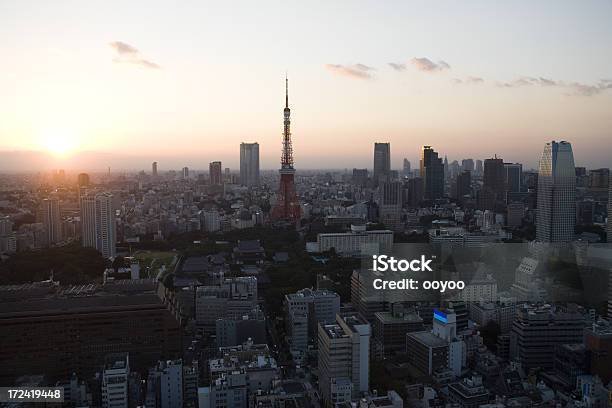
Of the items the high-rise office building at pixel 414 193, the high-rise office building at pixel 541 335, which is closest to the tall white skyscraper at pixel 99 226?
the high-rise office building at pixel 541 335

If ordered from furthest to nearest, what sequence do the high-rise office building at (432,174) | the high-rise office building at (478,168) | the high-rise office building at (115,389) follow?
the high-rise office building at (478,168), the high-rise office building at (432,174), the high-rise office building at (115,389)

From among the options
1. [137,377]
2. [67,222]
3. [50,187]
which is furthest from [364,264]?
[50,187]

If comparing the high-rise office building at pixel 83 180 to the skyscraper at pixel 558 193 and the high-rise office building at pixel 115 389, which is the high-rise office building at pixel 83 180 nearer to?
the skyscraper at pixel 558 193

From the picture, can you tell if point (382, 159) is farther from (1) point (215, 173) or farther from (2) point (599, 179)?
(2) point (599, 179)

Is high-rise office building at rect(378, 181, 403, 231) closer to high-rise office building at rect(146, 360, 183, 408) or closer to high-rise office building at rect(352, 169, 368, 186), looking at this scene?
high-rise office building at rect(352, 169, 368, 186)

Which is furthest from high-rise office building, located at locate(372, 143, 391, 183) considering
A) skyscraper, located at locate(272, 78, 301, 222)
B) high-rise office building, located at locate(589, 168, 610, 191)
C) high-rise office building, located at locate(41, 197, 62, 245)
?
high-rise office building, located at locate(41, 197, 62, 245)

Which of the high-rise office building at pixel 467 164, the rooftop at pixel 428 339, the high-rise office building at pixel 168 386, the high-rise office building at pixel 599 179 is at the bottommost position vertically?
the high-rise office building at pixel 168 386

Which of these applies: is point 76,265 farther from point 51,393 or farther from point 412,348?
point 412,348
